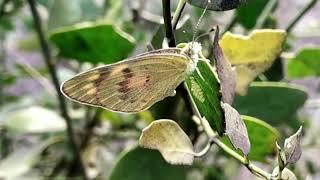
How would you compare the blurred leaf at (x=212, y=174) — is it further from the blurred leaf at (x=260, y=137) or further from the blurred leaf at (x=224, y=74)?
the blurred leaf at (x=224, y=74)

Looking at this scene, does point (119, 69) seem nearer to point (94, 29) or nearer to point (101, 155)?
point (94, 29)

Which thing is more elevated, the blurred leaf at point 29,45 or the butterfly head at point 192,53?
the butterfly head at point 192,53

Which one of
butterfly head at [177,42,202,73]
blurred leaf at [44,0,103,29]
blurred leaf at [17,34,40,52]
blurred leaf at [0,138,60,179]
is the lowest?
blurred leaf at [17,34,40,52]

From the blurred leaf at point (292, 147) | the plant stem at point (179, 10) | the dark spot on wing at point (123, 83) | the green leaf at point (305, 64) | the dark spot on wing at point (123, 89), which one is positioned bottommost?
the green leaf at point (305, 64)

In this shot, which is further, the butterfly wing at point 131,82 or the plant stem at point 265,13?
the plant stem at point 265,13

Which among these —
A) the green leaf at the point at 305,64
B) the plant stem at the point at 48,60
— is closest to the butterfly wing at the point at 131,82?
the plant stem at the point at 48,60

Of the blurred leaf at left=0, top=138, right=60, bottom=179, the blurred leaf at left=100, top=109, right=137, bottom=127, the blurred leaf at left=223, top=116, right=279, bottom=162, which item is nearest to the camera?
the blurred leaf at left=223, top=116, right=279, bottom=162

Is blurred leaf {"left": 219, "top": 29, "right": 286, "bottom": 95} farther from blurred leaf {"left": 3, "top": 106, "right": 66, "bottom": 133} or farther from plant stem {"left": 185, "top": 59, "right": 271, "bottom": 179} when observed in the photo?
blurred leaf {"left": 3, "top": 106, "right": 66, "bottom": 133}

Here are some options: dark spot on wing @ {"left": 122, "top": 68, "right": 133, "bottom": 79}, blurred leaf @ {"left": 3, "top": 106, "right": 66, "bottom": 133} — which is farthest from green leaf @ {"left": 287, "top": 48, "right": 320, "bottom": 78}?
dark spot on wing @ {"left": 122, "top": 68, "right": 133, "bottom": 79}

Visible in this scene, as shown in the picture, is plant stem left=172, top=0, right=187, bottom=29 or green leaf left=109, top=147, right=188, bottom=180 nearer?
plant stem left=172, top=0, right=187, bottom=29
